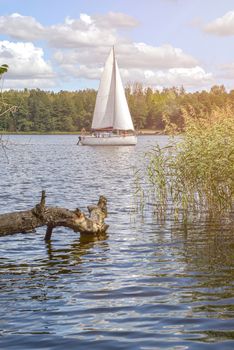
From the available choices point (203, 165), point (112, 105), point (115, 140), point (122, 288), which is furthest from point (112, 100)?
point (122, 288)

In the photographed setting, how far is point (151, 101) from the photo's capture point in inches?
7219

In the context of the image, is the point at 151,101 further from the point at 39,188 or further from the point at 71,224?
the point at 71,224

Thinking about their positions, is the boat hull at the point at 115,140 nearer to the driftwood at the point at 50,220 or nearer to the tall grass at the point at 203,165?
the tall grass at the point at 203,165

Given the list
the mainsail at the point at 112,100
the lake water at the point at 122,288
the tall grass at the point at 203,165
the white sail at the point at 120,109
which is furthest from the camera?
the mainsail at the point at 112,100

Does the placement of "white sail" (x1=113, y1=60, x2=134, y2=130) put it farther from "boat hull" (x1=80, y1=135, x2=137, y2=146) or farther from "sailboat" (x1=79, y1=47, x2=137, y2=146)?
"boat hull" (x1=80, y1=135, x2=137, y2=146)

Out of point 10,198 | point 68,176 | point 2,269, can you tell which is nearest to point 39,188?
point 10,198

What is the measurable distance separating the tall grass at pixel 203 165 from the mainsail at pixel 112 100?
66.8 m

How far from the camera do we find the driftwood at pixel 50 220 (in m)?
13.4

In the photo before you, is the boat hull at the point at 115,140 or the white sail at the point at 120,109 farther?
the boat hull at the point at 115,140

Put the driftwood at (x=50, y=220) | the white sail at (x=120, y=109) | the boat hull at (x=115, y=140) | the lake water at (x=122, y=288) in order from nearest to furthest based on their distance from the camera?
the lake water at (x=122, y=288) → the driftwood at (x=50, y=220) → the white sail at (x=120, y=109) → the boat hull at (x=115, y=140)

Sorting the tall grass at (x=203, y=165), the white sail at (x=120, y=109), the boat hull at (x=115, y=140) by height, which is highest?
the white sail at (x=120, y=109)

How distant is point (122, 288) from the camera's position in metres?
10.9

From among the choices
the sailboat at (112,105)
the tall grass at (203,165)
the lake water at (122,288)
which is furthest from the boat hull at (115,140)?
the lake water at (122,288)

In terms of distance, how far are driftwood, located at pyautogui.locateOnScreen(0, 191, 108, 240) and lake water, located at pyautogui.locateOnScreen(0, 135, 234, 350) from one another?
0.43 metres
